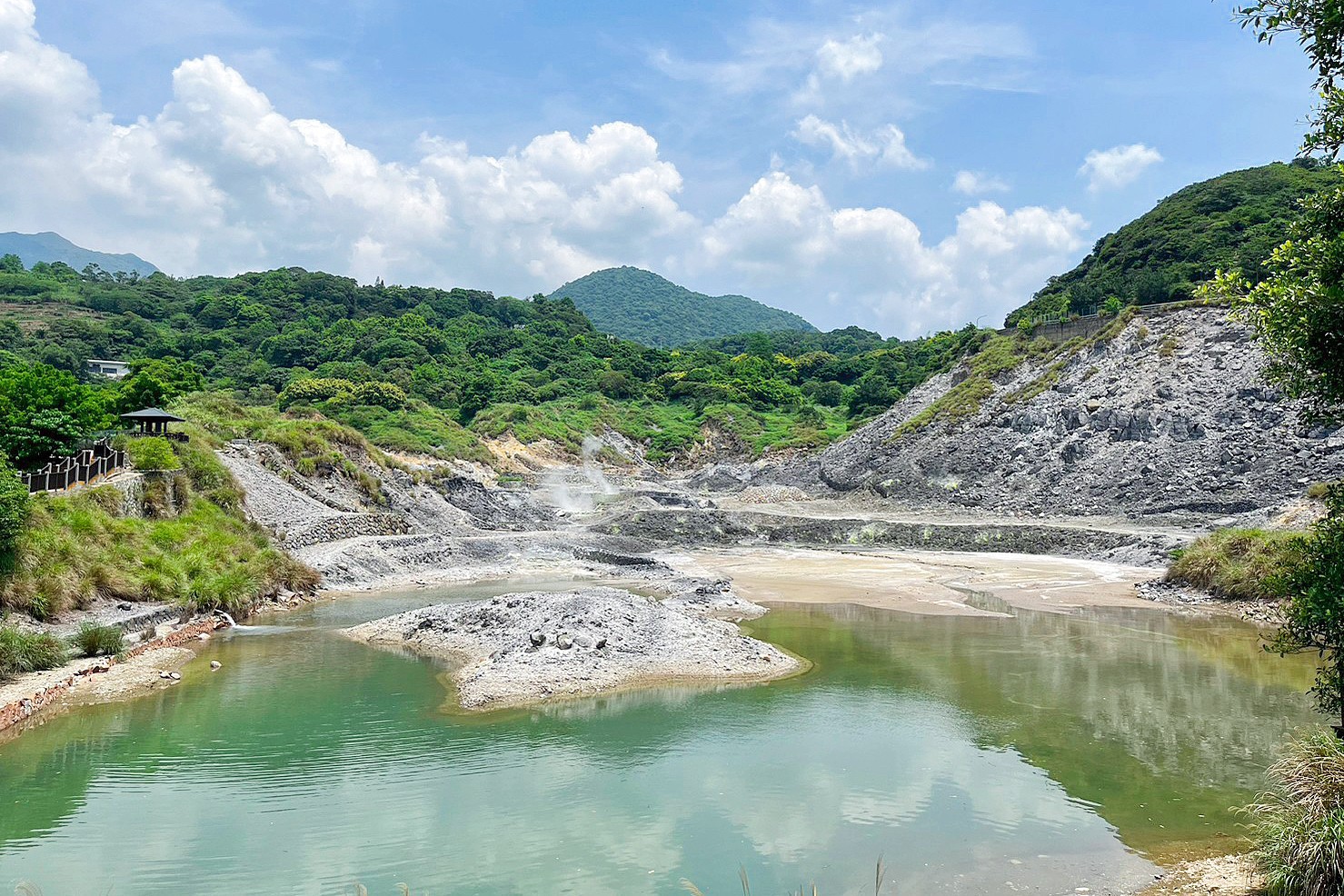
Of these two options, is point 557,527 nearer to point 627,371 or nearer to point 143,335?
point 627,371

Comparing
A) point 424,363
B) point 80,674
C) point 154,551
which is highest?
point 424,363

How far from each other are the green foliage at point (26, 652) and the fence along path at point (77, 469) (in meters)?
7.41

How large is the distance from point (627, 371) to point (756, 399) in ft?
61.0

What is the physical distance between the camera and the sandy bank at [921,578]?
33.0 m

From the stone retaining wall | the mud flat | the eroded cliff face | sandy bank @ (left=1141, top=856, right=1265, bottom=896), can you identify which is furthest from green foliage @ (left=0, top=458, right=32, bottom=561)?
the eroded cliff face

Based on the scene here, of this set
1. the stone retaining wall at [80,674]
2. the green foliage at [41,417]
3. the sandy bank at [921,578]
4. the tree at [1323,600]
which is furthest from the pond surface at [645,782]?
the green foliage at [41,417]

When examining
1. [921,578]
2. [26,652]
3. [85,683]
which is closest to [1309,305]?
[85,683]

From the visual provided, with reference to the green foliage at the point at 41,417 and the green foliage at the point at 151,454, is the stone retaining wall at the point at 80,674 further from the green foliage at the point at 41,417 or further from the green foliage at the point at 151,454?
the green foliage at the point at 151,454

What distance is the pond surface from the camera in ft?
34.3

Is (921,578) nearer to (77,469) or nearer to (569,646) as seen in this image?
(569,646)

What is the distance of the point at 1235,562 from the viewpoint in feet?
105

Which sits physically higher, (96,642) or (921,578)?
(96,642)

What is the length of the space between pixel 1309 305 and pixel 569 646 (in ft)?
54.1

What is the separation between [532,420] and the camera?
8956 cm
